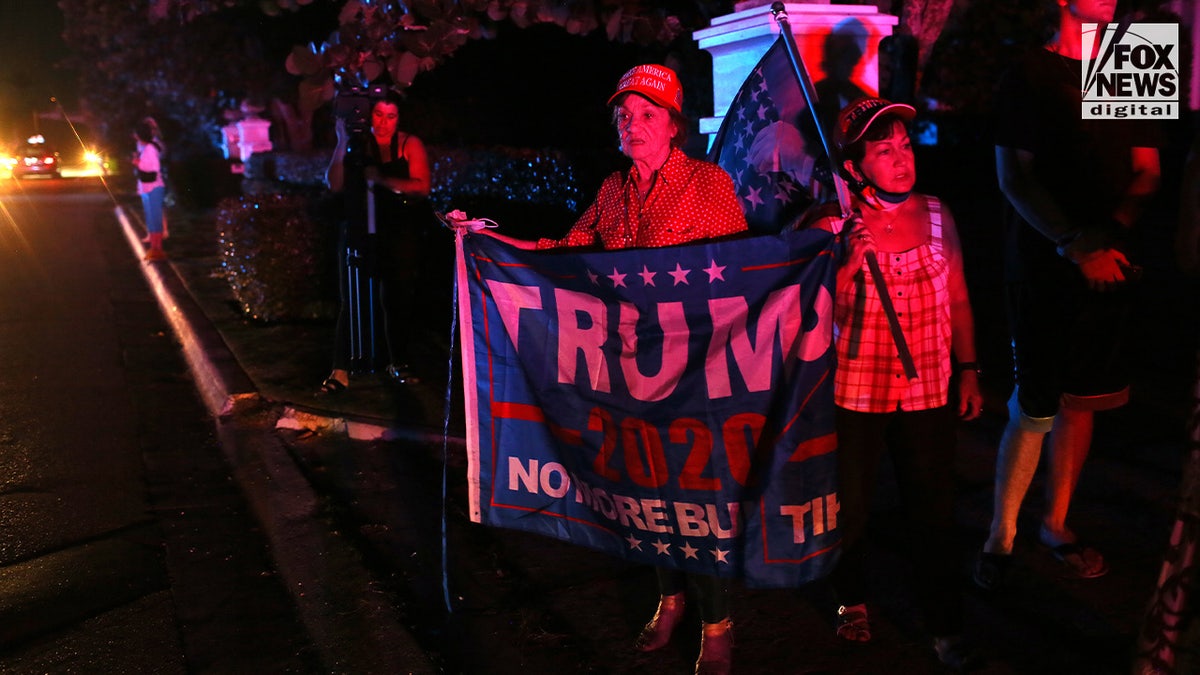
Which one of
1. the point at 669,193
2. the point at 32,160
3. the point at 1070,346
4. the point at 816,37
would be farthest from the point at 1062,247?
the point at 32,160

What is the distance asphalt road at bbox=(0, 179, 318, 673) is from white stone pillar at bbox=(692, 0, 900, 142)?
3223mm

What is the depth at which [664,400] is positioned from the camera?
10.9 feet

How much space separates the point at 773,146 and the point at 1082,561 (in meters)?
1.98

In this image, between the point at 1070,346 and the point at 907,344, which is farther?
the point at 1070,346

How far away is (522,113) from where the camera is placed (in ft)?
62.1

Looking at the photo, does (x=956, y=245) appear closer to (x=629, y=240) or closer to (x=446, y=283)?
(x=629, y=240)

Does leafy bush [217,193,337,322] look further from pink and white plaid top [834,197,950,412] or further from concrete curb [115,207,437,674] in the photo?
pink and white plaid top [834,197,950,412]

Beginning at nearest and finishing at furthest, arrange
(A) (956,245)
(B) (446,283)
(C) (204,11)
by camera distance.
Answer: (A) (956,245) → (C) (204,11) → (B) (446,283)

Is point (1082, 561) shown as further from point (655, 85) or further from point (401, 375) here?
point (401, 375)

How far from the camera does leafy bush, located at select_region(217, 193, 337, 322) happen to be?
937 centimetres

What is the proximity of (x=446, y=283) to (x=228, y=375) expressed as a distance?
236cm

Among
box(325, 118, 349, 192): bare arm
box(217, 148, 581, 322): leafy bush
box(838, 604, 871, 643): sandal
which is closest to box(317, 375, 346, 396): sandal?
box(325, 118, 349, 192): bare arm

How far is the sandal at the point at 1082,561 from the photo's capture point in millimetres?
3986

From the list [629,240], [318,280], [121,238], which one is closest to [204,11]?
[318,280]
